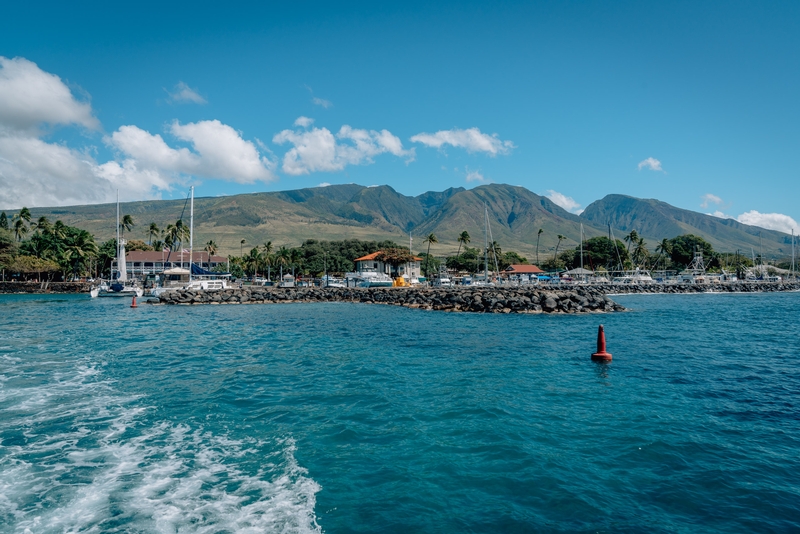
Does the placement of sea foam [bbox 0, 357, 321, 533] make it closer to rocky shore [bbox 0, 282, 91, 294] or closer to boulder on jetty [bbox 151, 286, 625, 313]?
boulder on jetty [bbox 151, 286, 625, 313]

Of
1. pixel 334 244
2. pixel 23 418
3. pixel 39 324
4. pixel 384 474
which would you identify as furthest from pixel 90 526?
pixel 334 244

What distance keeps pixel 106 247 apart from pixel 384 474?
120 meters

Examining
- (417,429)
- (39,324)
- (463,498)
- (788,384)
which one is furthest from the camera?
(39,324)

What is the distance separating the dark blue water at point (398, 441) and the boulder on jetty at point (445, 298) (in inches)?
936

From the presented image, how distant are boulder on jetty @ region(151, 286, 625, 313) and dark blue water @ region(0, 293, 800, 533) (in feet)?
78.0

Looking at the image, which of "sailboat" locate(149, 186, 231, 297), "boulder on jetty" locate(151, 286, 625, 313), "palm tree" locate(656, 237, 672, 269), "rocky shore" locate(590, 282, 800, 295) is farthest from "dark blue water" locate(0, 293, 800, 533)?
"palm tree" locate(656, 237, 672, 269)

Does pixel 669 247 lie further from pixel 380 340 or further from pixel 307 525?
pixel 307 525

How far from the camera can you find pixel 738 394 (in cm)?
1485

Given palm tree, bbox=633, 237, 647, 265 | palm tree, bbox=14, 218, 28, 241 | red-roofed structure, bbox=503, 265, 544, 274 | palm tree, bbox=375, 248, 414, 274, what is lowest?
red-roofed structure, bbox=503, 265, 544, 274

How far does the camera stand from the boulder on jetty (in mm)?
46562

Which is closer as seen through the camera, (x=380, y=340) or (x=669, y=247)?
(x=380, y=340)

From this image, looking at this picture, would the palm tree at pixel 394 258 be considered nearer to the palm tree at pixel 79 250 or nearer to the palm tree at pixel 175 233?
the palm tree at pixel 175 233

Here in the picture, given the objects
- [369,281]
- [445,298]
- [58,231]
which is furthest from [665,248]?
[58,231]

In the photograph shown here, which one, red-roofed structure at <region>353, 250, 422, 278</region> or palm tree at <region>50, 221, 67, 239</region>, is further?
red-roofed structure at <region>353, 250, 422, 278</region>
